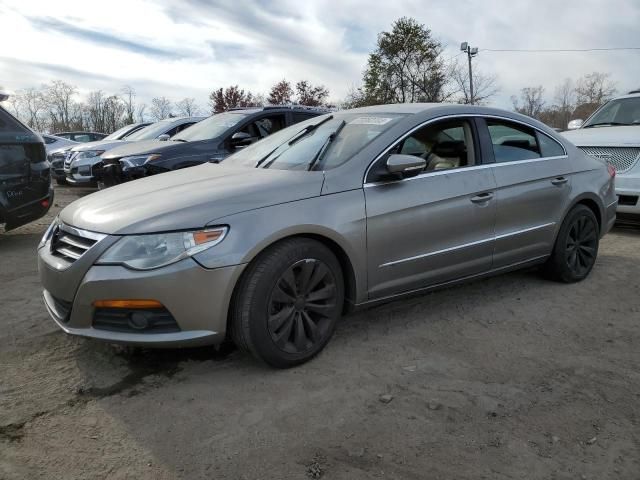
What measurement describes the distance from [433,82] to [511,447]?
30.7 m

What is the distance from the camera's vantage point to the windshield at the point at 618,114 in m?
7.50

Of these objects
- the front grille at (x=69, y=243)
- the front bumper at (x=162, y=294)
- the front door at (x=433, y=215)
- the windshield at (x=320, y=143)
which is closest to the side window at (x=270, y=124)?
the windshield at (x=320, y=143)

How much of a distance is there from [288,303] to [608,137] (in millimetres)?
5807

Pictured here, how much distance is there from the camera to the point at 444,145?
389 centimetres

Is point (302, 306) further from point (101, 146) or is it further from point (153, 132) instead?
point (101, 146)

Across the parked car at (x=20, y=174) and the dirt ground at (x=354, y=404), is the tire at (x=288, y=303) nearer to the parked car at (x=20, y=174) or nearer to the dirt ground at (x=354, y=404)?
the dirt ground at (x=354, y=404)

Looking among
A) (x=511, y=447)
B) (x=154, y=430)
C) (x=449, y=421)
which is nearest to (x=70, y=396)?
(x=154, y=430)

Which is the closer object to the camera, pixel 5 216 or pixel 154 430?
pixel 154 430

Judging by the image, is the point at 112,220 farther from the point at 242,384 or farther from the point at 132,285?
the point at 242,384

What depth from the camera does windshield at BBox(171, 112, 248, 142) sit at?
298 inches

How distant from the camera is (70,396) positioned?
9.05 ft

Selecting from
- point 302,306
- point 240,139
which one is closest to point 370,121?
point 302,306

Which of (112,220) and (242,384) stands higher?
(112,220)

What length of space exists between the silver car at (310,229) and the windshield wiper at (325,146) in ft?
0.05
